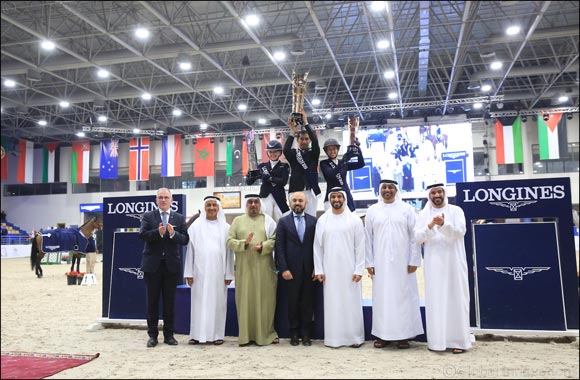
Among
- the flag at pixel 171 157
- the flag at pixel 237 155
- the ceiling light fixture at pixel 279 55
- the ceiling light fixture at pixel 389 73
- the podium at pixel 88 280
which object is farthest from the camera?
the flag at pixel 171 157

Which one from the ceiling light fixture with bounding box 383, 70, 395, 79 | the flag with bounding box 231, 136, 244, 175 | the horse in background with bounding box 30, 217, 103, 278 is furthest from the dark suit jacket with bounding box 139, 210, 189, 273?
the flag with bounding box 231, 136, 244, 175

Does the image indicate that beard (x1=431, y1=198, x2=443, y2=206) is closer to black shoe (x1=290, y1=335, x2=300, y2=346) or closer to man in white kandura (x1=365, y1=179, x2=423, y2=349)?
man in white kandura (x1=365, y1=179, x2=423, y2=349)

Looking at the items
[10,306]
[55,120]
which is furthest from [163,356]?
[55,120]

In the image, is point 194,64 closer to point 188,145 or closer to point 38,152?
point 188,145

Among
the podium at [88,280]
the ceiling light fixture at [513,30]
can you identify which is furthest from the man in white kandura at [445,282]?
the ceiling light fixture at [513,30]

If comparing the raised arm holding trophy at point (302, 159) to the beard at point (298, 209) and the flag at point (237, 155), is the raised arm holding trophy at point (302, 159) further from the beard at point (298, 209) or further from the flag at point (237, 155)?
the flag at point (237, 155)

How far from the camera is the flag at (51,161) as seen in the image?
2650 cm

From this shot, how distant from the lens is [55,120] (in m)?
23.8

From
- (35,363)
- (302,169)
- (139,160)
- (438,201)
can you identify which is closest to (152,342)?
(35,363)

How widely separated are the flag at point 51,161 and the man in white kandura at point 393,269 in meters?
25.5

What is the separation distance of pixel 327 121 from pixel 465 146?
760 cm

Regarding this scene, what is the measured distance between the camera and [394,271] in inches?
190

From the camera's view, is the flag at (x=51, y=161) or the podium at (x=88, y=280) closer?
the podium at (x=88, y=280)

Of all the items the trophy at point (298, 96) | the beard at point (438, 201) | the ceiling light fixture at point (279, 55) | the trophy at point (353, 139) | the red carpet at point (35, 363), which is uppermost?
the ceiling light fixture at point (279, 55)
